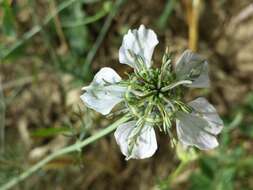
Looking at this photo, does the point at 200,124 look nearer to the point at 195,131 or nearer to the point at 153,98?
the point at 195,131

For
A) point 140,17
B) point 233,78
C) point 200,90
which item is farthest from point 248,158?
point 140,17

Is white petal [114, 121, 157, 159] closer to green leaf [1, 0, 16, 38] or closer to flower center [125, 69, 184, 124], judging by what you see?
flower center [125, 69, 184, 124]

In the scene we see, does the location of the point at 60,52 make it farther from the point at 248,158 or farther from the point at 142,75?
the point at 142,75

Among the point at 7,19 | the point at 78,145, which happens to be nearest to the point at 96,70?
the point at 7,19

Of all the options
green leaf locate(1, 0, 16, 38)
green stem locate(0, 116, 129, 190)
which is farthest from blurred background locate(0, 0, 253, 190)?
green stem locate(0, 116, 129, 190)

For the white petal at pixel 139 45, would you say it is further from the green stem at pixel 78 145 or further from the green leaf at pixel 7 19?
the green leaf at pixel 7 19

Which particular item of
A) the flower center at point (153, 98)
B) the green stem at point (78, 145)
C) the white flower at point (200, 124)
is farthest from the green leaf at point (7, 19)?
the white flower at point (200, 124)
